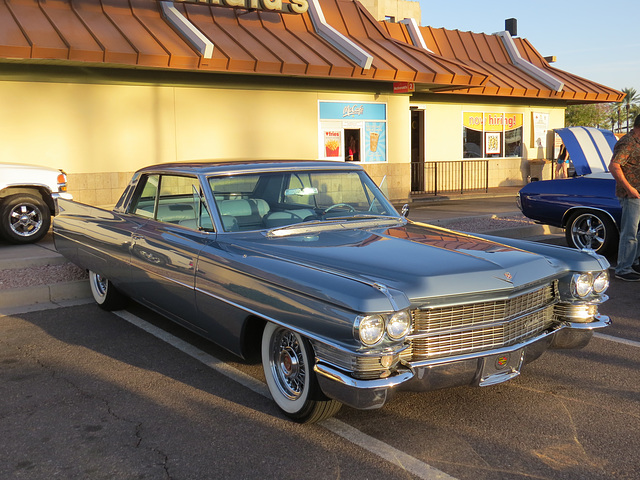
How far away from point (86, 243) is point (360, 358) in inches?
157

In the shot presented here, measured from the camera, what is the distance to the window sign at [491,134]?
21375 millimetres

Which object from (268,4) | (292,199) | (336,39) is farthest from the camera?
(336,39)

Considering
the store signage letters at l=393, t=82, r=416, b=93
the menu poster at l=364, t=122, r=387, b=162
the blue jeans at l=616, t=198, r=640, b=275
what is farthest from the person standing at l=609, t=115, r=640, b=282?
the menu poster at l=364, t=122, r=387, b=162

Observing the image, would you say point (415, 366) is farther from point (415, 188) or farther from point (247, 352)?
point (415, 188)

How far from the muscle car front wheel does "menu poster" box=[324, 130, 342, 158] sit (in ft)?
42.5

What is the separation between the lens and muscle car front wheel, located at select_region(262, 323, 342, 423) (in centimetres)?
365

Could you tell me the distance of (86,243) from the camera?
6.41 m

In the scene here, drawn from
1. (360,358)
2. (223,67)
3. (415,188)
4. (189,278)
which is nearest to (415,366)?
(360,358)

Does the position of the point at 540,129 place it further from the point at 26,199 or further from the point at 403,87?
the point at 26,199

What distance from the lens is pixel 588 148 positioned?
10.6 meters

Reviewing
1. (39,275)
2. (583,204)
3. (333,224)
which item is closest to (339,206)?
(333,224)

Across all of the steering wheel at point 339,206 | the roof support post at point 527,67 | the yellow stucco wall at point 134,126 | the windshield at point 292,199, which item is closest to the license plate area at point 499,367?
the windshield at point 292,199

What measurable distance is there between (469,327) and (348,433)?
→ 0.89 meters

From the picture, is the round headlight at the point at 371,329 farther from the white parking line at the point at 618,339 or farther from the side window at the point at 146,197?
the white parking line at the point at 618,339
